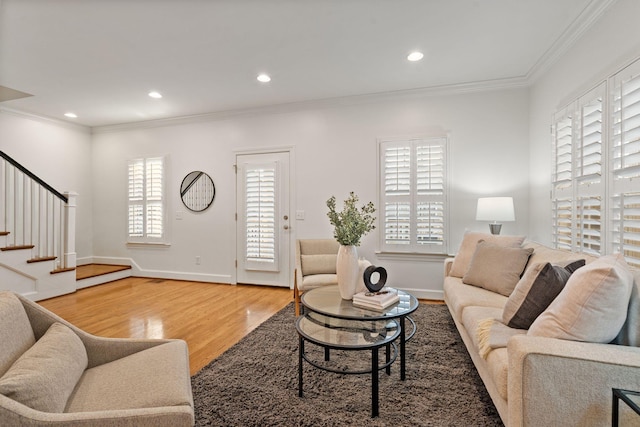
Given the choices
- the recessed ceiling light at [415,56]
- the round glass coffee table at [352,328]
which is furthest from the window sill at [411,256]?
the recessed ceiling light at [415,56]

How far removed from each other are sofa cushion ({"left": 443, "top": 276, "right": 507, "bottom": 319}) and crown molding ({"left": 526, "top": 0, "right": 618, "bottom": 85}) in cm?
223

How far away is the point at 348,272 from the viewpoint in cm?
222

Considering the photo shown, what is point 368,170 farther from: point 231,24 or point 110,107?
point 110,107

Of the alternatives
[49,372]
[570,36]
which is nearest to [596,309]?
[49,372]

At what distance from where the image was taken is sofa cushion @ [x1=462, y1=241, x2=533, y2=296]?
8.18 feet

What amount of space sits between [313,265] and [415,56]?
2435 millimetres

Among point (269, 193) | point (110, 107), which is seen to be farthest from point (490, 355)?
point (110, 107)

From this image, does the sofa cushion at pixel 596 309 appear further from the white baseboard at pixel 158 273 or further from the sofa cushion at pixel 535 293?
the white baseboard at pixel 158 273

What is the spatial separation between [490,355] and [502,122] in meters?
A: 3.11

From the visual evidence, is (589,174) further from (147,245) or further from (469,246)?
(147,245)

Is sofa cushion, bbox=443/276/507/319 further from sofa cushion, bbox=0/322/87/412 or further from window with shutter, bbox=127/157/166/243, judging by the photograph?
window with shutter, bbox=127/157/166/243

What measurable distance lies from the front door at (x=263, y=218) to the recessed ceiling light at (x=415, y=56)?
2086 mm

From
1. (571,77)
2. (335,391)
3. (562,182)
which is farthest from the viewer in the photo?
(562,182)

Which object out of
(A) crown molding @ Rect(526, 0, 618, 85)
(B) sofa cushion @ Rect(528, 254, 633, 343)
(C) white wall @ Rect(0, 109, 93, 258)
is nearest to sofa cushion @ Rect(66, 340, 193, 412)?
(B) sofa cushion @ Rect(528, 254, 633, 343)
